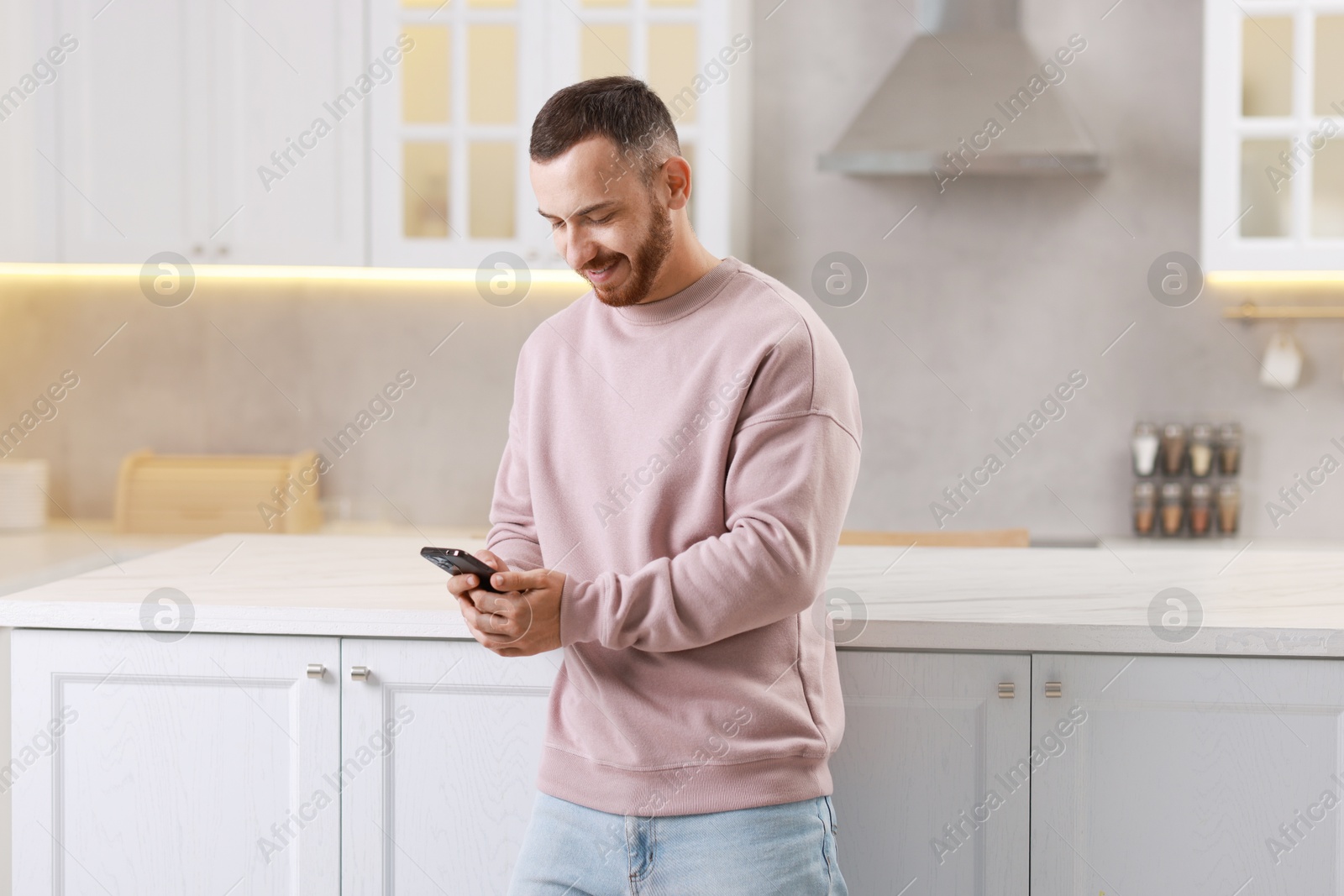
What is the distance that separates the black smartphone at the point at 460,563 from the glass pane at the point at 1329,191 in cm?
222

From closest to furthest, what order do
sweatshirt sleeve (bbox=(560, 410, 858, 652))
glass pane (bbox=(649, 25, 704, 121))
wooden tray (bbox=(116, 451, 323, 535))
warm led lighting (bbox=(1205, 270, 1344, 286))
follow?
sweatshirt sleeve (bbox=(560, 410, 858, 652)) < glass pane (bbox=(649, 25, 704, 121)) < warm led lighting (bbox=(1205, 270, 1344, 286)) < wooden tray (bbox=(116, 451, 323, 535))

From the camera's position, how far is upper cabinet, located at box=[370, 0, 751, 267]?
2.48 meters

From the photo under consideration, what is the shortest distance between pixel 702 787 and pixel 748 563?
0.23m

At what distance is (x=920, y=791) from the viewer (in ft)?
4.38

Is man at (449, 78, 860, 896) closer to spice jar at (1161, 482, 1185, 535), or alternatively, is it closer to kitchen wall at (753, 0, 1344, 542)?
kitchen wall at (753, 0, 1344, 542)

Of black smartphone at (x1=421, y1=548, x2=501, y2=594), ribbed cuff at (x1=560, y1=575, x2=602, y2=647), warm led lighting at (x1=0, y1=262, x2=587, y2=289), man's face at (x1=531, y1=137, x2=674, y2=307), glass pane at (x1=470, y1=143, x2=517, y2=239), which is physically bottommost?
ribbed cuff at (x1=560, y1=575, x2=602, y2=647)

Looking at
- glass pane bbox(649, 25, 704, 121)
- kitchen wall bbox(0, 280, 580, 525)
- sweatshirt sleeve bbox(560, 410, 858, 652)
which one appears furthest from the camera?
kitchen wall bbox(0, 280, 580, 525)

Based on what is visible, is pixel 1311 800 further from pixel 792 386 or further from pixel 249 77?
pixel 249 77

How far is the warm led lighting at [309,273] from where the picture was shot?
257 cm

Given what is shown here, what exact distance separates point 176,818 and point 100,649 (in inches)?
8.9

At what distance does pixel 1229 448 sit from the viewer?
9.40ft

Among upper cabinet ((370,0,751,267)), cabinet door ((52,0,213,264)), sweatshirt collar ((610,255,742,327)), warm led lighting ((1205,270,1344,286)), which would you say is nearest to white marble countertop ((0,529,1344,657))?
sweatshirt collar ((610,255,742,327))

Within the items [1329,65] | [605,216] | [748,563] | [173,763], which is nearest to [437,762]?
[173,763]

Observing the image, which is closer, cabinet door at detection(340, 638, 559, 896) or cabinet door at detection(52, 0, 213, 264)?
cabinet door at detection(340, 638, 559, 896)
